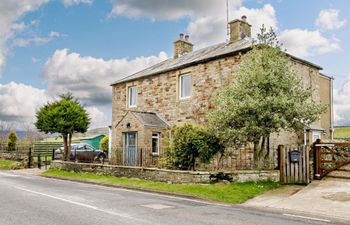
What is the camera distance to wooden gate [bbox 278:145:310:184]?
46.9ft

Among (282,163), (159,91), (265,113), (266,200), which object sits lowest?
(266,200)

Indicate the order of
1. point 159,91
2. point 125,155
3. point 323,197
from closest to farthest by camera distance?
point 323,197 → point 125,155 → point 159,91

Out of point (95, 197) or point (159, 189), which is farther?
point (159, 189)

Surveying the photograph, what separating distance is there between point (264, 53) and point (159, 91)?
11012 millimetres

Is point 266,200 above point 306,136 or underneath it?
underneath

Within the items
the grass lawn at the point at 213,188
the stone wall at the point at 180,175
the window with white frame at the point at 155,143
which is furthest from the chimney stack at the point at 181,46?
the grass lawn at the point at 213,188

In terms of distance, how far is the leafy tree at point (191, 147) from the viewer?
16281 millimetres

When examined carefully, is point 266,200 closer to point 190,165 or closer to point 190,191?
point 190,191

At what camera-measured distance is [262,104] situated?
15055 millimetres

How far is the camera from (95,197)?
1193 cm

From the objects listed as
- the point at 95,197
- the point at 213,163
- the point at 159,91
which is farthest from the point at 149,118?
the point at 95,197

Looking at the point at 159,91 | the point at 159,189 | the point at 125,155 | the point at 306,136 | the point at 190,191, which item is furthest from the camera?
the point at 159,91

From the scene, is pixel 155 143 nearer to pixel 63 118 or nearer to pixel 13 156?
pixel 63 118

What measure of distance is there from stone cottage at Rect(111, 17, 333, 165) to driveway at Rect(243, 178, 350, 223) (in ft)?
22.5
